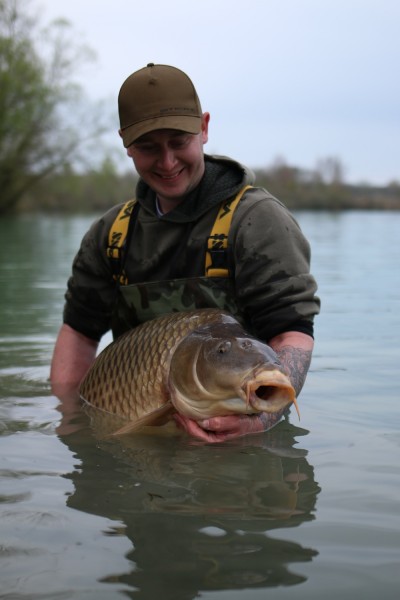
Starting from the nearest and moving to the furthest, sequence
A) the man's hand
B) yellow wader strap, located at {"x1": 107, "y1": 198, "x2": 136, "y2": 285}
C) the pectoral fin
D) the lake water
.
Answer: the lake water → the man's hand → the pectoral fin → yellow wader strap, located at {"x1": 107, "y1": 198, "x2": 136, "y2": 285}

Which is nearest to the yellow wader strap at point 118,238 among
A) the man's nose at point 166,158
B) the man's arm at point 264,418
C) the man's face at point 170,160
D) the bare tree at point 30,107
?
the man's face at point 170,160

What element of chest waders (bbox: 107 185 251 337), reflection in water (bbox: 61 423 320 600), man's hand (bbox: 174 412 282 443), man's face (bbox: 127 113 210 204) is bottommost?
reflection in water (bbox: 61 423 320 600)

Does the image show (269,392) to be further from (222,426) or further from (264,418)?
(264,418)

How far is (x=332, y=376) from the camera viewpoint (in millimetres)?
4484

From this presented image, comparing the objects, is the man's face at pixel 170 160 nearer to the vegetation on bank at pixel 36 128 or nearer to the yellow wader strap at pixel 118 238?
the yellow wader strap at pixel 118 238

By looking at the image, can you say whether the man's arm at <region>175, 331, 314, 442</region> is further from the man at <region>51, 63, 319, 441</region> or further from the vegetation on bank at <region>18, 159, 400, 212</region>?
the vegetation on bank at <region>18, 159, 400, 212</region>

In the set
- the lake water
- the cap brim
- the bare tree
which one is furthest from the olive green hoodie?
the bare tree

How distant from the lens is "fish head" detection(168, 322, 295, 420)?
2660 millimetres

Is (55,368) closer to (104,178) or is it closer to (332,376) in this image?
(332,376)

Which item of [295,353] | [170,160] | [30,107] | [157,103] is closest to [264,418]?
[295,353]

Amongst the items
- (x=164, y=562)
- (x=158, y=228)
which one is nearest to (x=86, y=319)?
(x=158, y=228)

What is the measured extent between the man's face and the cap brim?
5cm

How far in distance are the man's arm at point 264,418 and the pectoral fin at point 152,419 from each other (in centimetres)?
5

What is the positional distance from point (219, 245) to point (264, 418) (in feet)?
2.69
